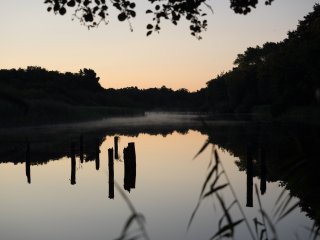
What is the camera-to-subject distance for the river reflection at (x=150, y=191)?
1465cm

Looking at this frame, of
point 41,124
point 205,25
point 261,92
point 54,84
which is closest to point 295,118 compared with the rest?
point 261,92

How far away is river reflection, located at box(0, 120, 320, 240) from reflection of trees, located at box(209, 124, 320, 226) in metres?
0.03

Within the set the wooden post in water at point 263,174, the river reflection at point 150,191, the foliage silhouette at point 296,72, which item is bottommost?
the river reflection at point 150,191

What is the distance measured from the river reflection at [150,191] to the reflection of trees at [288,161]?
3 cm

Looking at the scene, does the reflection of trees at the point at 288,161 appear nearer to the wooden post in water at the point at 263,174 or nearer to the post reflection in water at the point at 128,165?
the wooden post in water at the point at 263,174

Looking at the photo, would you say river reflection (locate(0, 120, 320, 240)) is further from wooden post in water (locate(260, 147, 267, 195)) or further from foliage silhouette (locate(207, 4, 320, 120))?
foliage silhouette (locate(207, 4, 320, 120))

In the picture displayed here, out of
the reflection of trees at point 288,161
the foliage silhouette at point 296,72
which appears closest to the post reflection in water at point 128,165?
the reflection of trees at point 288,161

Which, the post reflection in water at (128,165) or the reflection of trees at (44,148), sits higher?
the post reflection in water at (128,165)

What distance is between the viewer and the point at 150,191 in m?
22.9

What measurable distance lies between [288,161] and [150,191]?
16.6m

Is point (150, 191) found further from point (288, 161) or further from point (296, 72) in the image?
point (296, 72)

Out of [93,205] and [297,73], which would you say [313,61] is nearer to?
[297,73]

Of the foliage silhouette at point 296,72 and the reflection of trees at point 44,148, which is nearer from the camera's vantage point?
the reflection of trees at point 44,148

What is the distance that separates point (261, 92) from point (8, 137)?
66444mm
